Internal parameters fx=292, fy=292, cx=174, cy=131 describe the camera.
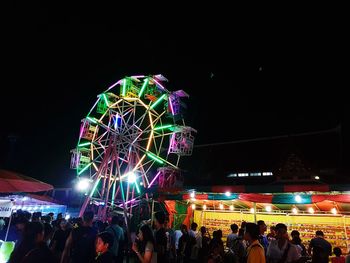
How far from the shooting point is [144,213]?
13867 millimetres

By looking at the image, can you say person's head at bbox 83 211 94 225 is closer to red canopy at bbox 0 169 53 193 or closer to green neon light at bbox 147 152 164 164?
red canopy at bbox 0 169 53 193

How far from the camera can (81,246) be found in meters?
5.56

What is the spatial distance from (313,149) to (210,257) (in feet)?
47.9

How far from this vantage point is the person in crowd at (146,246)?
503 cm

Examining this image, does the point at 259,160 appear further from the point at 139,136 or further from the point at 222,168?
the point at 139,136

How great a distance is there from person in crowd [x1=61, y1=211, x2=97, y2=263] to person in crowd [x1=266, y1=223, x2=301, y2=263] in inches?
156

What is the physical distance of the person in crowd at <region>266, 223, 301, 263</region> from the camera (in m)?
6.27

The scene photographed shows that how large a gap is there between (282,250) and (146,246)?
3.23m

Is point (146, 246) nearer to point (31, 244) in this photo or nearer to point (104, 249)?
point (104, 249)

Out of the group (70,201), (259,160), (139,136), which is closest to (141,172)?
(139,136)

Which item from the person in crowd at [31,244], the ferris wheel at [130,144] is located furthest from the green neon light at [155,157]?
the person in crowd at [31,244]

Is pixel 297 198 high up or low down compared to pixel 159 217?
up

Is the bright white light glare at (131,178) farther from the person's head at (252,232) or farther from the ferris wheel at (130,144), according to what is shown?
the person's head at (252,232)

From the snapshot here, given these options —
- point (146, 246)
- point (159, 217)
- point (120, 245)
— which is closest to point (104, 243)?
point (146, 246)
